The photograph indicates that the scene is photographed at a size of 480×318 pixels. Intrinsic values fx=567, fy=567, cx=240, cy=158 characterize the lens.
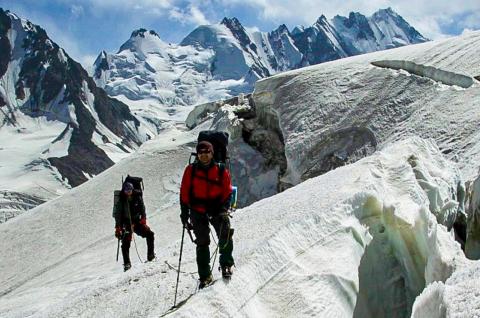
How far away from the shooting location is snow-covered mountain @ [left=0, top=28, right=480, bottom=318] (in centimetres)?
911

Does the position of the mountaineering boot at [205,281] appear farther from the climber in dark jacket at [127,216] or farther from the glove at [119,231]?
the glove at [119,231]

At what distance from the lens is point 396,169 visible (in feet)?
43.2

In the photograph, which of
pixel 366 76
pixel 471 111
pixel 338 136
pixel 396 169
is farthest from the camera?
pixel 366 76

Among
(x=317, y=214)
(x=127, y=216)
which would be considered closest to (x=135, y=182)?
(x=127, y=216)

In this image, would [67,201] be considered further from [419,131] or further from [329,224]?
[329,224]

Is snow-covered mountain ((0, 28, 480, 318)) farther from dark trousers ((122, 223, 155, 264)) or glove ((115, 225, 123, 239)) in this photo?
glove ((115, 225, 123, 239))

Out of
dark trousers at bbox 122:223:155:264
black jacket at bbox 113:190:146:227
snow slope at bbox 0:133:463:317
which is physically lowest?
snow slope at bbox 0:133:463:317

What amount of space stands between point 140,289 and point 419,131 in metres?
17.2

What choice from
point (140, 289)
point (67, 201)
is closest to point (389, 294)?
point (140, 289)

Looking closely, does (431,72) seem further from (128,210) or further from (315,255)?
(315,255)

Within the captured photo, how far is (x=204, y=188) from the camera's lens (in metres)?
8.52

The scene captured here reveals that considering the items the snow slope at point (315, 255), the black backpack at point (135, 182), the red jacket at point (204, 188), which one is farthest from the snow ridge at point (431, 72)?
the red jacket at point (204, 188)

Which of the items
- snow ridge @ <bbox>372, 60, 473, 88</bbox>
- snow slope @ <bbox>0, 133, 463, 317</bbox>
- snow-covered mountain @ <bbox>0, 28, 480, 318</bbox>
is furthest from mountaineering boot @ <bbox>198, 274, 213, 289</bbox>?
snow ridge @ <bbox>372, 60, 473, 88</bbox>

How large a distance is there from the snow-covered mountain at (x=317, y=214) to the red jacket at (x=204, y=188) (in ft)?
3.89
